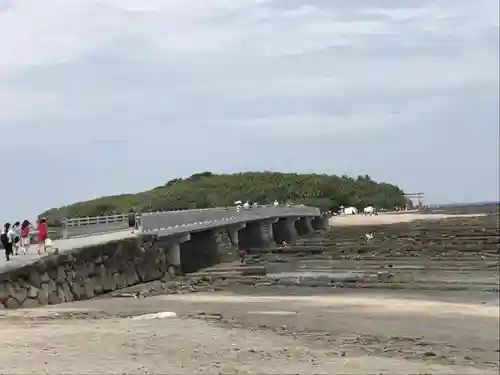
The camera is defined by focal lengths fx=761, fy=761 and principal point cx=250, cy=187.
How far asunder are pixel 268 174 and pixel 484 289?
109466 millimetres

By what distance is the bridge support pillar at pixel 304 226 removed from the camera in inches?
2957

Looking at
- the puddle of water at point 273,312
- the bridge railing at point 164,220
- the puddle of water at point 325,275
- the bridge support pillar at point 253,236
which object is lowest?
the puddle of water at point 325,275

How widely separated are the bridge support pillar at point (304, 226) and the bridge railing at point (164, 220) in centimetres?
1821

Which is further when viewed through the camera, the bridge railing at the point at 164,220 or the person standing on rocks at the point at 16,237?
the bridge railing at the point at 164,220

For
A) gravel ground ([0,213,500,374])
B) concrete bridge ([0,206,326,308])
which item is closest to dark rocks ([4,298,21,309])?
concrete bridge ([0,206,326,308])

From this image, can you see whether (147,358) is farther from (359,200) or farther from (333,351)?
(359,200)

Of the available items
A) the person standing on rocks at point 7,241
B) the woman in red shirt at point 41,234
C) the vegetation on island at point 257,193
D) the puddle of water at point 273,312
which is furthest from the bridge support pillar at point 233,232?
the vegetation on island at point 257,193

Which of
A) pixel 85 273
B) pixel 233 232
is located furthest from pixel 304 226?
pixel 85 273

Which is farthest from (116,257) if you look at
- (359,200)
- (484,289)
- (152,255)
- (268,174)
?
(268,174)

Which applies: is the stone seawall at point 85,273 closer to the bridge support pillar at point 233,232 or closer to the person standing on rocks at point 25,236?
the person standing on rocks at point 25,236

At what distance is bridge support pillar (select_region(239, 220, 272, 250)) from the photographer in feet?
189

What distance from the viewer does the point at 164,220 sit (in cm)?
3716

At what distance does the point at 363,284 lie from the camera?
30.5m

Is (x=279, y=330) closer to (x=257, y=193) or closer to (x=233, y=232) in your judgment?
(x=233, y=232)
